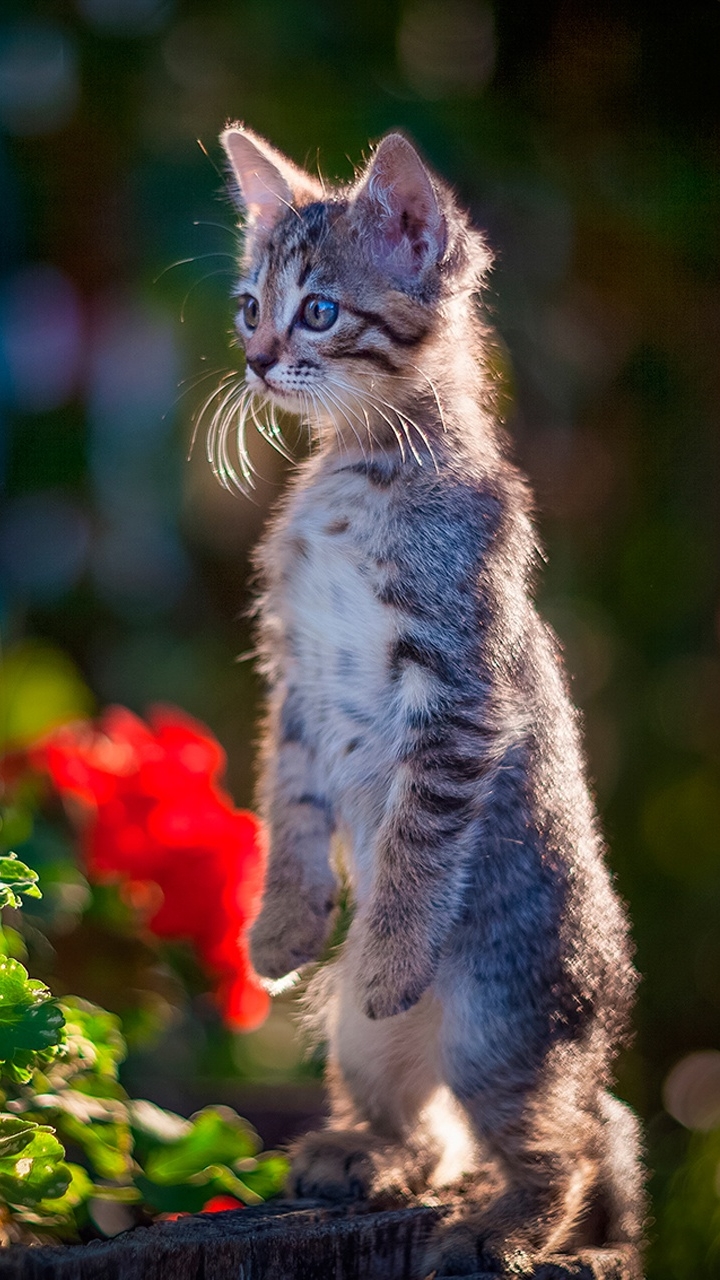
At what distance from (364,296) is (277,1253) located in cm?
95

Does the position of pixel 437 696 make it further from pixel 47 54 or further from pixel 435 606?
pixel 47 54

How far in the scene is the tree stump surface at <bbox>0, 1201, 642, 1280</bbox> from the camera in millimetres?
1050

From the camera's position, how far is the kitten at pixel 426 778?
1.35 meters

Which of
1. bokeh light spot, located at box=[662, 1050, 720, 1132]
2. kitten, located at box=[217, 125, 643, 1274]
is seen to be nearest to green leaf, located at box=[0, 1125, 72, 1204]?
kitten, located at box=[217, 125, 643, 1274]

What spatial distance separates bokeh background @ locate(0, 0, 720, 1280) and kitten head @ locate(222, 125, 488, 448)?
87 centimetres

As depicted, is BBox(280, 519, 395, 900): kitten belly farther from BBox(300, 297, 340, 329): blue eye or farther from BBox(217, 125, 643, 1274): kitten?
BBox(300, 297, 340, 329): blue eye

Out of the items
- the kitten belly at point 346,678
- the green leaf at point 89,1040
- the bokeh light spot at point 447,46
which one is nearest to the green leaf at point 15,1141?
the green leaf at point 89,1040

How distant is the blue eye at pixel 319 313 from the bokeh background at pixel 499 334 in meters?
0.93

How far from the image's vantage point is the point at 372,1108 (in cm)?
150

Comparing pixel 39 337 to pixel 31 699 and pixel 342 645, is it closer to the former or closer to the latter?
pixel 31 699

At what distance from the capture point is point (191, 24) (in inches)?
102

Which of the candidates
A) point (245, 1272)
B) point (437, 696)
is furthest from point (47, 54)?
point (245, 1272)

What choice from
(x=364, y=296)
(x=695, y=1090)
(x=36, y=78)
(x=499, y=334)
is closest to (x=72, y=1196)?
(x=364, y=296)

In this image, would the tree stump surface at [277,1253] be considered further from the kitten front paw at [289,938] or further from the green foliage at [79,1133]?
the kitten front paw at [289,938]
